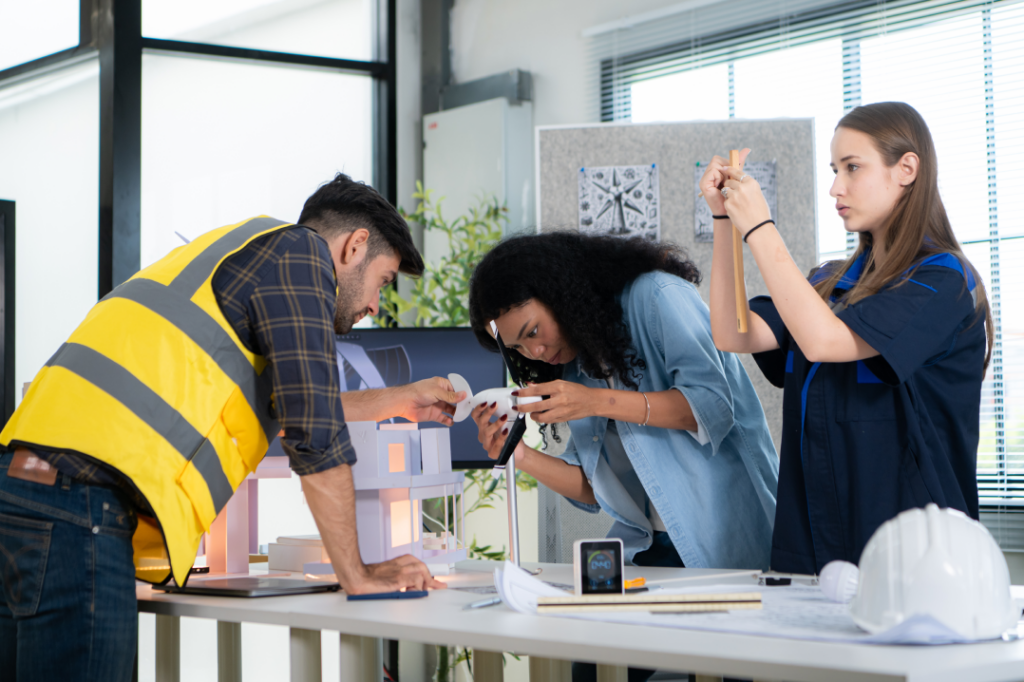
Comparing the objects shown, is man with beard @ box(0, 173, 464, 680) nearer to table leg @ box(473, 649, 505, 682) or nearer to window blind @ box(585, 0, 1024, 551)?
table leg @ box(473, 649, 505, 682)

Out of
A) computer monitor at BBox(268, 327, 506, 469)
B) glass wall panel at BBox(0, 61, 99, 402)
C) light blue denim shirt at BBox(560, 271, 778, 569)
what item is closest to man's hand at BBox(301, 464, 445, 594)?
light blue denim shirt at BBox(560, 271, 778, 569)

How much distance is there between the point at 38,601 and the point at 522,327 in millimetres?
1009

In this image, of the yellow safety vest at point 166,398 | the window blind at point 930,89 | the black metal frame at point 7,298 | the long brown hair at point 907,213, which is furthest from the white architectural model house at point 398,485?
the black metal frame at point 7,298

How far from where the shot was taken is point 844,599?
1.13 m

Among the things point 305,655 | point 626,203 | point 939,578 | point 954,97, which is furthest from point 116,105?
point 939,578

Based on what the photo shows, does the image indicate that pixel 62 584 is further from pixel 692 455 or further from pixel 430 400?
pixel 692 455

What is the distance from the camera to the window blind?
267 centimetres

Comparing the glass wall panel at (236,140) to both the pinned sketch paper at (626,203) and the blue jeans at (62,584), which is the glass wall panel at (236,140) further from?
the blue jeans at (62,584)

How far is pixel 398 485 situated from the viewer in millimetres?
1479

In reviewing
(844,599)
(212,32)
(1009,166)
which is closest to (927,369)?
(844,599)

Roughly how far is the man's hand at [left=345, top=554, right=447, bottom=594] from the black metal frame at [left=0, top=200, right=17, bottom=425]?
2322 mm

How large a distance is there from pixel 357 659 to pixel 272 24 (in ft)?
9.97

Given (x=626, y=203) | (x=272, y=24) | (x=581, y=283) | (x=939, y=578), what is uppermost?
(x=272, y=24)

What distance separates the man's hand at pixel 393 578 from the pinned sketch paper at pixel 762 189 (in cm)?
167
